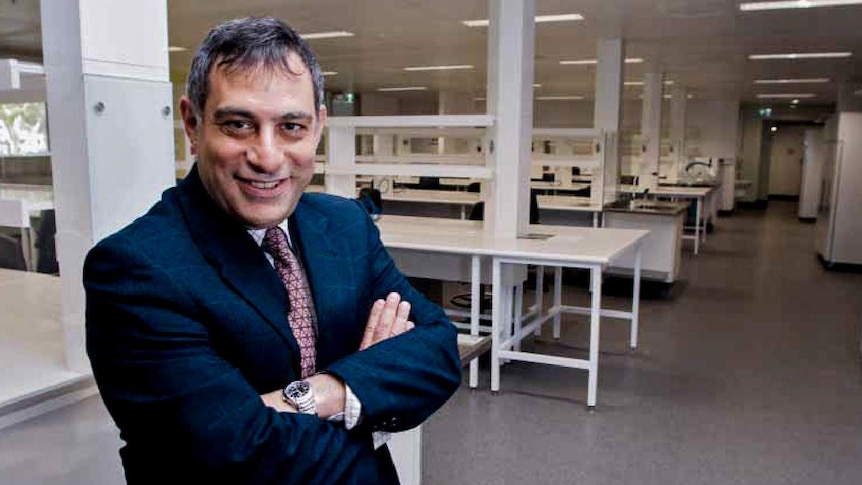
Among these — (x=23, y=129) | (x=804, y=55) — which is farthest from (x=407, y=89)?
(x=23, y=129)

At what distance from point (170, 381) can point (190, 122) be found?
14.7 inches

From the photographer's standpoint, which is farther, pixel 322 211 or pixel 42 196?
pixel 42 196

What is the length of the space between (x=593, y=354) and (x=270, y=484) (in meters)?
3.04

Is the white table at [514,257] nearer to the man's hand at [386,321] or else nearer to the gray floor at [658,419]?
the gray floor at [658,419]

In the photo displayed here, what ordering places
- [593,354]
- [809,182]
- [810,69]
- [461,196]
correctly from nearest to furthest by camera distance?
[593,354] < [461,196] < [810,69] < [809,182]

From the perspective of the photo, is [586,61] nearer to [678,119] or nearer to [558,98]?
[678,119]

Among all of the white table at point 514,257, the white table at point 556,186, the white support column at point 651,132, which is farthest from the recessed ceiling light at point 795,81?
the white table at point 514,257

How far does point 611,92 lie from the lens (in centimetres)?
747

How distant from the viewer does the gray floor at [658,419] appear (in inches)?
63.8

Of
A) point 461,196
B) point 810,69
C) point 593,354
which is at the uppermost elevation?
point 810,69

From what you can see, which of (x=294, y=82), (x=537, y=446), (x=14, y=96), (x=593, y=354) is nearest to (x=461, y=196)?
(x=593, y=354)

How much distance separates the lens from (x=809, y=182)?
14.0 meters

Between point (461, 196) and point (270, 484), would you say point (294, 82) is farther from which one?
point (461, 196)

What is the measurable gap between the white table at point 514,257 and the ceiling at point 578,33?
1.79 m
